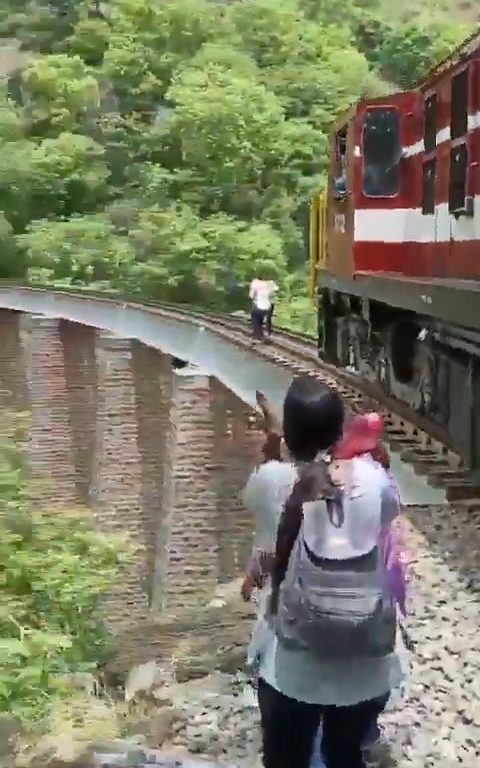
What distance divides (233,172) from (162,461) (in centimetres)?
1134

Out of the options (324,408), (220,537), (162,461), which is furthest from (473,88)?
(162,461)

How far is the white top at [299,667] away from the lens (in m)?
2.70

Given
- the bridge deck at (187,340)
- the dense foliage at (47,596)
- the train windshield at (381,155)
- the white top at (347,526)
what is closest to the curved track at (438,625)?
the bridge deck at (187,340)

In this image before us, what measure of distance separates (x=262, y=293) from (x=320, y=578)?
1151cm

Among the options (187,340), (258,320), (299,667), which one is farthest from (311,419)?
(258,320)

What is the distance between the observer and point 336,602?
8.55 feet

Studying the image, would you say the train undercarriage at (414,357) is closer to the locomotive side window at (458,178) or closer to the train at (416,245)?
the train at (416,245)

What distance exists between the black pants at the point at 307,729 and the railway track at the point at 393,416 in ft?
11.1

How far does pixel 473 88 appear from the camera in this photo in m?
6.18

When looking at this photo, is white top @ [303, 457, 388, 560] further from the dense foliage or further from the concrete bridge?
the dense foliage

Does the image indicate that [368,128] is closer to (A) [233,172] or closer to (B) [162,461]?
(B) [162,461]

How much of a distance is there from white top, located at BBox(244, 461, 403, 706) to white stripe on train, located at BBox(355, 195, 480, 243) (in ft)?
13.4

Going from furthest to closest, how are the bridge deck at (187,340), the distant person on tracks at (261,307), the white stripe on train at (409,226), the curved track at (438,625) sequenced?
the distant person on tracks at (261,307)
the white stripe on train at (409,226)
the bridge deck at (187,340)
the curved track at (438,625)

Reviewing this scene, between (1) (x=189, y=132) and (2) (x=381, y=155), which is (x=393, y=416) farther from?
(1) (x=189, y=132)
